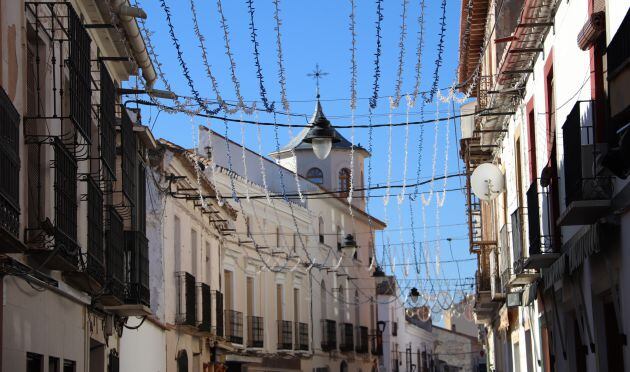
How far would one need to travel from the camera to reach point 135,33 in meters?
17.1

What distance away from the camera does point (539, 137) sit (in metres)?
16.6

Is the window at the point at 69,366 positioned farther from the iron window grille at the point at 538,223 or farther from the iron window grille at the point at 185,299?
the iron window grille at the point at 185,299

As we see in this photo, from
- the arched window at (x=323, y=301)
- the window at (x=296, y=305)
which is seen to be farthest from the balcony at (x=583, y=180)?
the arched window at (x=323, y=301)

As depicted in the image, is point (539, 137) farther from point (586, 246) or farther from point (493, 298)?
point (493, 298)

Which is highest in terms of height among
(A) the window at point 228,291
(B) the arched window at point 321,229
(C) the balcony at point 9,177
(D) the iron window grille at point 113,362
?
(B) the arched window at point 321,229

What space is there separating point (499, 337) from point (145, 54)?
1241 cm

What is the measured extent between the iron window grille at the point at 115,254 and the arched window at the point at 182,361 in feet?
31.6

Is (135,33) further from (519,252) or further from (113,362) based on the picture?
(519,252)

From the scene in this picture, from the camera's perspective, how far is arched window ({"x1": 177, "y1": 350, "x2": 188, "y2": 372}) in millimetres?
26075

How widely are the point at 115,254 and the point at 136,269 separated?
58.4 inches

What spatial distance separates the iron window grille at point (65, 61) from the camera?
12.4 m

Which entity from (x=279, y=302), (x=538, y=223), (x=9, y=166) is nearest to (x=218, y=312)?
(x=279, y=302)

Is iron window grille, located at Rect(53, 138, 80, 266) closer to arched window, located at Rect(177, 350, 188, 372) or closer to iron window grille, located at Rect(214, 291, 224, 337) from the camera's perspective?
arched window, located at Rect(177, 350, 188, 372)

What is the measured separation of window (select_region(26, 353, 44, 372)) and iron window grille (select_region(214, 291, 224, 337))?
54.4 feet
